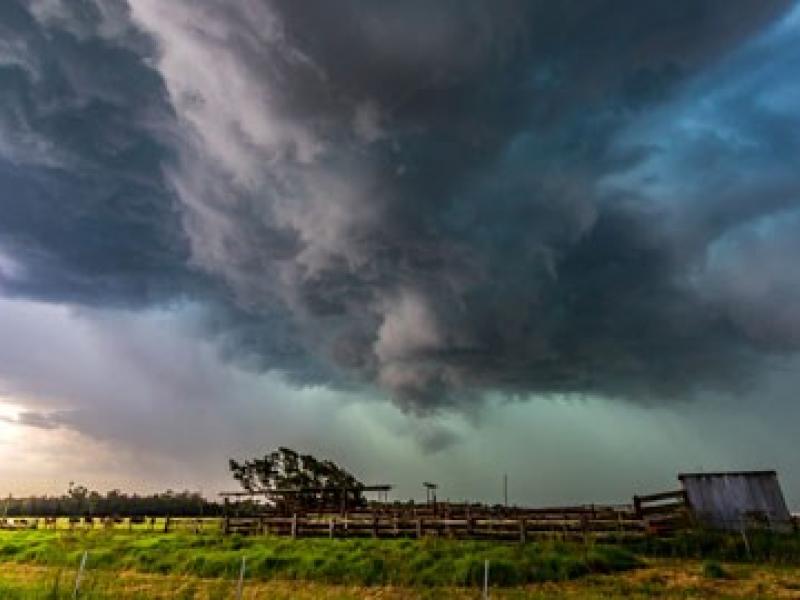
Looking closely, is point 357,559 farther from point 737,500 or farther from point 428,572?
point 737,500

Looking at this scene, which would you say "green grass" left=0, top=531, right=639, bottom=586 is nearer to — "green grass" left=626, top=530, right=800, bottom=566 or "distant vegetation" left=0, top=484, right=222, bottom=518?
"green grass" left=626, top=530, right=800, bottom=566

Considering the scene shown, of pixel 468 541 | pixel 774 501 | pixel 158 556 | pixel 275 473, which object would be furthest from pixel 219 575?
pixel 275 473

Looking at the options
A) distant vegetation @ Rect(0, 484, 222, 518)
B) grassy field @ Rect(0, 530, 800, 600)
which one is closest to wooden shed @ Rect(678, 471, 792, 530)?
grassy field @ Rect(0, 530, 800, 600)

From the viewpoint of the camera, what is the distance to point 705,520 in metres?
34.0

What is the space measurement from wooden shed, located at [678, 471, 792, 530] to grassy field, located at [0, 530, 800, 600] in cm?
506

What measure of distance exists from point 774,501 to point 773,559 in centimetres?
929

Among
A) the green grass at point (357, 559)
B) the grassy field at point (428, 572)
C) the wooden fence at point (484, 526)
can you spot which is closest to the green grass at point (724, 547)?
the grassy field at point (428, 572)

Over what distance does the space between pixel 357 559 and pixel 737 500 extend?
2044cm

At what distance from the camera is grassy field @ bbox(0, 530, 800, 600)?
69.0 ft

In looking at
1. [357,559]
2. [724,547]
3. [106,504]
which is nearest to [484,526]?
[357,559]

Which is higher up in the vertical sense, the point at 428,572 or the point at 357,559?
the point at 357,559

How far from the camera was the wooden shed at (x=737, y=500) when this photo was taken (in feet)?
110

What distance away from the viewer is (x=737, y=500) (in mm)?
34000

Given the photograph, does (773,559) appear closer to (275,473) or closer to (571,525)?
(571,525)
